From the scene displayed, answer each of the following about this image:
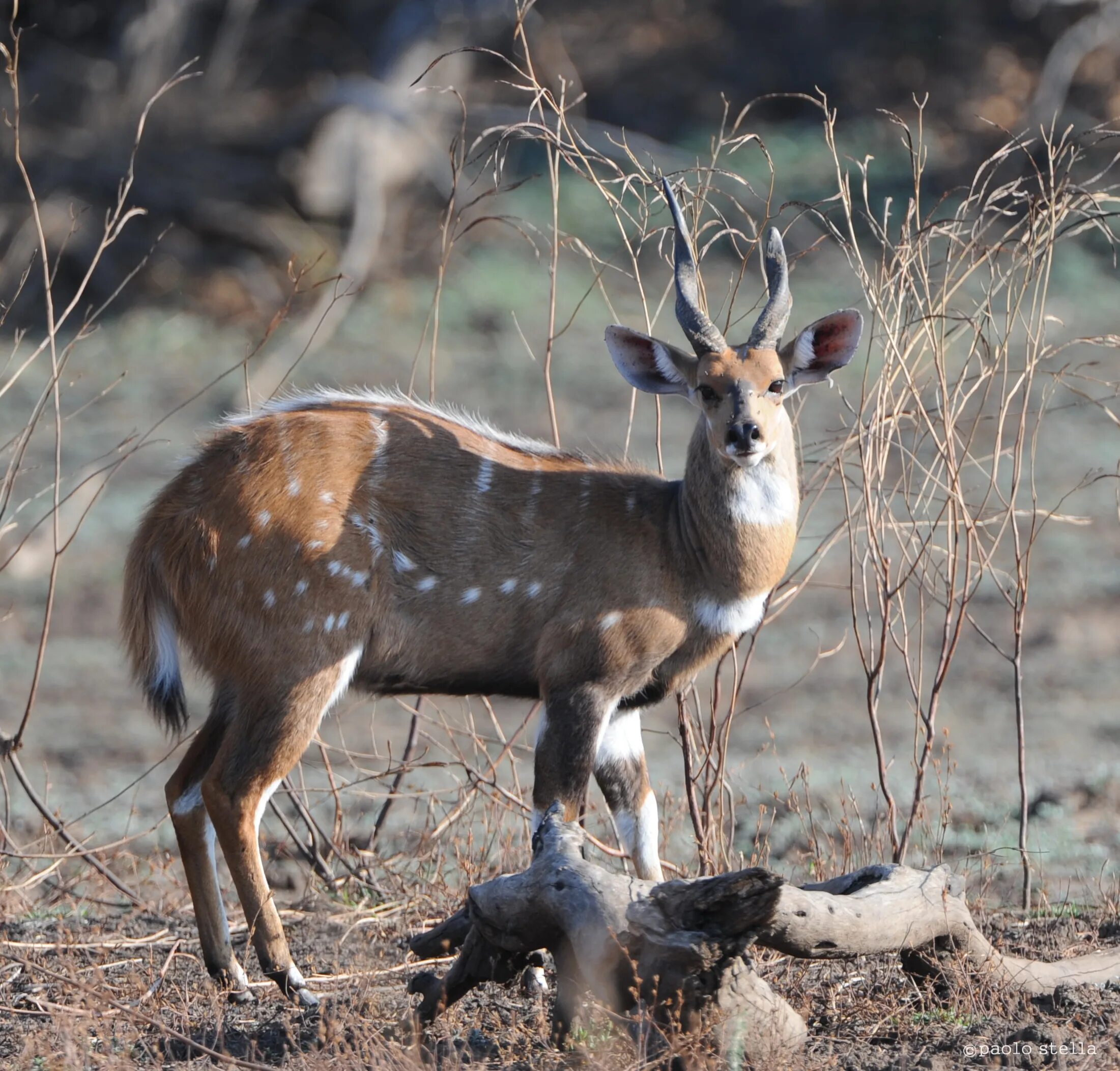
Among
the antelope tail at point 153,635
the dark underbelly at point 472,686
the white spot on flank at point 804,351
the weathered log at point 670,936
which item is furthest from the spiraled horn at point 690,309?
the antelope tail at point 153,635

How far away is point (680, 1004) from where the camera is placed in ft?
12.3

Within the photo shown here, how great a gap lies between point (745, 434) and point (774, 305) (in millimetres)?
496

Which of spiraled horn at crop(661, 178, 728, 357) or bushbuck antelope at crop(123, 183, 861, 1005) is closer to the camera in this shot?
bushbuck antelope at crop(123, 183, 861, 1005)

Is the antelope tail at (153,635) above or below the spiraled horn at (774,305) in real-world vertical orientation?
below

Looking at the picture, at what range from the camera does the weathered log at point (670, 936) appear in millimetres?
3691

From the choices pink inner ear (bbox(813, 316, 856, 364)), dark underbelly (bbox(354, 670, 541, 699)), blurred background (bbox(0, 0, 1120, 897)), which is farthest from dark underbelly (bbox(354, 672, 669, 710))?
blurred background (bbox(0, 0, 1120, 897))

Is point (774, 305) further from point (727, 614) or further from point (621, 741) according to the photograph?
point (621, 741)

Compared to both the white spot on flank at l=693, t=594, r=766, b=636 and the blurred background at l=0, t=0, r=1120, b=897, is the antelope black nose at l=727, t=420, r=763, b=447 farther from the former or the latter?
the blurred background at l=0, t=0, r=1120, b=897

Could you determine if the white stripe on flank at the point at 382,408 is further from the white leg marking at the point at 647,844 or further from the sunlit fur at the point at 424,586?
the white leg marking at the point at 647,844

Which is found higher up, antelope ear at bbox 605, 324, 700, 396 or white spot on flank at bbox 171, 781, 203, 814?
antelope ear at bbox 605, 324, 700, 396

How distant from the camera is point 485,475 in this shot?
5328 mm

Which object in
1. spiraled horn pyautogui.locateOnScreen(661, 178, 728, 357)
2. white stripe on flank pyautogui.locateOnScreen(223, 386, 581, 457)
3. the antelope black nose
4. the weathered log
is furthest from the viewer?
white stripe on flank pyautogui.locateOnScreen(223, 386, 581, 457)

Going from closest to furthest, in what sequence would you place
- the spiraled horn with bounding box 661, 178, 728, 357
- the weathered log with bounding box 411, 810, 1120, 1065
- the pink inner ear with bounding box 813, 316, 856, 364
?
the weathered log with bounding box 411, 810, 1120, 1065 < the spiraled horn with bounding box 661, 178, 728, 357 < the pink inner ear with bounding box 813, 316, 856, 364

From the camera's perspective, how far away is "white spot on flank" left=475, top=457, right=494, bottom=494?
5.29 meters
